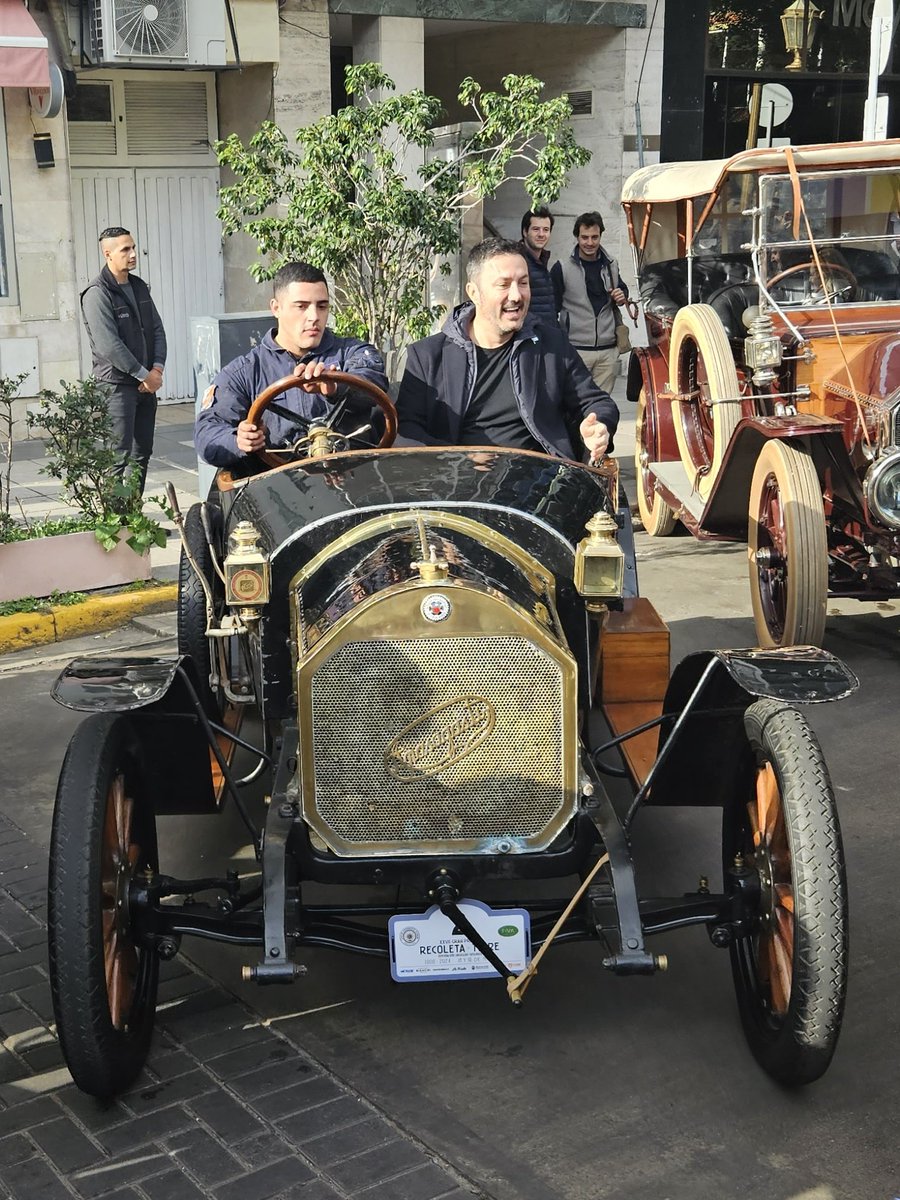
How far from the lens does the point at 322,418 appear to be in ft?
16.4

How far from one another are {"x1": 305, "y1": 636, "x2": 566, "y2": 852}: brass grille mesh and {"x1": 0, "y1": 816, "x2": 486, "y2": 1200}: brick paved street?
2.04 feet

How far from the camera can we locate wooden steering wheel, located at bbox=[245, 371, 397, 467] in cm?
447

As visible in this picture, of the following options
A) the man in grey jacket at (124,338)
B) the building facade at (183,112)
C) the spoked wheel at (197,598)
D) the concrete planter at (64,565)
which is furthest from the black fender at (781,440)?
the building facade at (183,112)

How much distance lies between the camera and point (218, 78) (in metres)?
12.8

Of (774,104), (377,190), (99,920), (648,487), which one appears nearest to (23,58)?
(377,190)

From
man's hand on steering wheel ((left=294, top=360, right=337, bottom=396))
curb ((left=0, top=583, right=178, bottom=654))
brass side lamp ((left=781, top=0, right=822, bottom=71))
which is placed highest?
brass side lamp ((left=781, top=0, right=822, bottom=71))

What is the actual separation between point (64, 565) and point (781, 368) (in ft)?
11.9

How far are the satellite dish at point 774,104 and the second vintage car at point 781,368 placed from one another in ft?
24.4

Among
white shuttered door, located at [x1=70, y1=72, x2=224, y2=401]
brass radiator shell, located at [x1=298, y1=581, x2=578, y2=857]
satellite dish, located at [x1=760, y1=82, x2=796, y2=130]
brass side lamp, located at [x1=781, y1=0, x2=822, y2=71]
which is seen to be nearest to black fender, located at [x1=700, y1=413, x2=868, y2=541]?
brass radiator shell, located at [x1=298, y1=581, x2=578, y2=857]

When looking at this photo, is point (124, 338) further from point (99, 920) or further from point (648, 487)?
point (99, 920)

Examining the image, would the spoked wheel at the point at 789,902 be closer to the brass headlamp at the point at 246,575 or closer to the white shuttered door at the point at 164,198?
the brass headlamp at the point at 246,575

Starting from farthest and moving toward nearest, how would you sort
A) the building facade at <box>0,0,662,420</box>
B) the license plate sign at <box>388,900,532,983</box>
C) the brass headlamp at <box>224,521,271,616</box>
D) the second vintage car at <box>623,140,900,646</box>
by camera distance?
the building facade at <box>0,0,662,420</box> → the second vintage car at <box>623,140,900,646</box> → the brass headlamp at <box>224,521,271,616</box> → the license plate sign at <box>388,900,532,983</box>

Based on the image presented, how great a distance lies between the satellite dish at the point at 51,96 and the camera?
10.5 metres

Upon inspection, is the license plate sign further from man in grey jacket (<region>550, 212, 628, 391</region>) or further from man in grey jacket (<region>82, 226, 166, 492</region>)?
man in grey jacket (<region>550, 212, 628, 391</region>)
